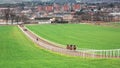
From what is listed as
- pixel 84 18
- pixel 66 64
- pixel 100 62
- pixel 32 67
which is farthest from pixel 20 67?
pixel 84 18

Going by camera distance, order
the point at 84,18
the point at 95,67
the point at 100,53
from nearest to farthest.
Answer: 1. the point at 95,67
2. the point at 100,53
3. the point at 84,18

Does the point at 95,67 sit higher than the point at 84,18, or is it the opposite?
the point at 95,67

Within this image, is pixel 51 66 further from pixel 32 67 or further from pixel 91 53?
pixel 91 53

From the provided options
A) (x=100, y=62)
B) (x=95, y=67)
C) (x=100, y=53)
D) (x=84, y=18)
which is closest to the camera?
(x=95, y=67)

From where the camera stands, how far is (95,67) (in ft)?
61.4

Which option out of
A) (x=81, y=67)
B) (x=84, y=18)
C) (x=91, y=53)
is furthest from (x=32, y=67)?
(x=84, y=18)

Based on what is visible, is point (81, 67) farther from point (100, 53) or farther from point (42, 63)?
point (100, 53)

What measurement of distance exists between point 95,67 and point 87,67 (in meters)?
0.30

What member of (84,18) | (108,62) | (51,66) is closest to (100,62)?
(108,62)

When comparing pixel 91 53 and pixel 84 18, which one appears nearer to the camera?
pixel 91 53

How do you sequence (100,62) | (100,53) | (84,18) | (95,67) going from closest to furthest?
(95,67) < (100,62) < (100,53) < (84,18)

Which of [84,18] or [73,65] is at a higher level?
[73,65]

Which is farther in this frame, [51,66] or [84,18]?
[84,18]

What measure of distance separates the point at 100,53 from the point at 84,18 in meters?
167
